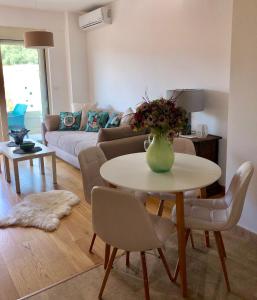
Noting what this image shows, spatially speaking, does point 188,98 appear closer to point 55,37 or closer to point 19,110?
point 55,37

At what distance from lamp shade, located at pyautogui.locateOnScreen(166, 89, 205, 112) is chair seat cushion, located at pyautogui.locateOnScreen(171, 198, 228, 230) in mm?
1511

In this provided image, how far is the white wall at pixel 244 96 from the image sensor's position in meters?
2.28

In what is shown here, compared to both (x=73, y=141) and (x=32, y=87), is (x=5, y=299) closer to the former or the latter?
(x=73, y=141)

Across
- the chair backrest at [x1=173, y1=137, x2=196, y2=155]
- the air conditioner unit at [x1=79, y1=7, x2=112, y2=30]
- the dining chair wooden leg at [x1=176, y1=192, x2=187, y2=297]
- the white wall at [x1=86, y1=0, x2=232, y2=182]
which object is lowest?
the dining chair wooden leg at [x1=176, y1=192, x2=187, y2=297]

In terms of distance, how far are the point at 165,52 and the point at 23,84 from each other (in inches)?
126

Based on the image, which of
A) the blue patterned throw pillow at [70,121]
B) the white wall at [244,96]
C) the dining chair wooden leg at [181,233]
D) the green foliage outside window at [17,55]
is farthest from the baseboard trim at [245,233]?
the green foliage outside window at [17,55]

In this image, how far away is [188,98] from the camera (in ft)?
11.1

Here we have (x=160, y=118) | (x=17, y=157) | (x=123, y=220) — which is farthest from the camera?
(x=17, y=157)

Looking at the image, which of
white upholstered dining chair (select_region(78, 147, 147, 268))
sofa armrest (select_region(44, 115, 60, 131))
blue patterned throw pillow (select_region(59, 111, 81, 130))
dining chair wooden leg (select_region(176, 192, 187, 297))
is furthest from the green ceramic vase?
sofa armrest (select_region(44, 115, 60, 131))

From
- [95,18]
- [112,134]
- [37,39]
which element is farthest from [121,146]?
[95,18]

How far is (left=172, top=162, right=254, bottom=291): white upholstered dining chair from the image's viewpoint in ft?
5.69

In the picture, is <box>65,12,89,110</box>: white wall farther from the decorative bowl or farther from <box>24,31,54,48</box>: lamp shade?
the decorative bowl

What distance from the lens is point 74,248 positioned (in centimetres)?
242

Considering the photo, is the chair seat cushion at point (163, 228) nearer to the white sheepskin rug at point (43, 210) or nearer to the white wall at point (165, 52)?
the white sheepskin rug at point (43, 210)
